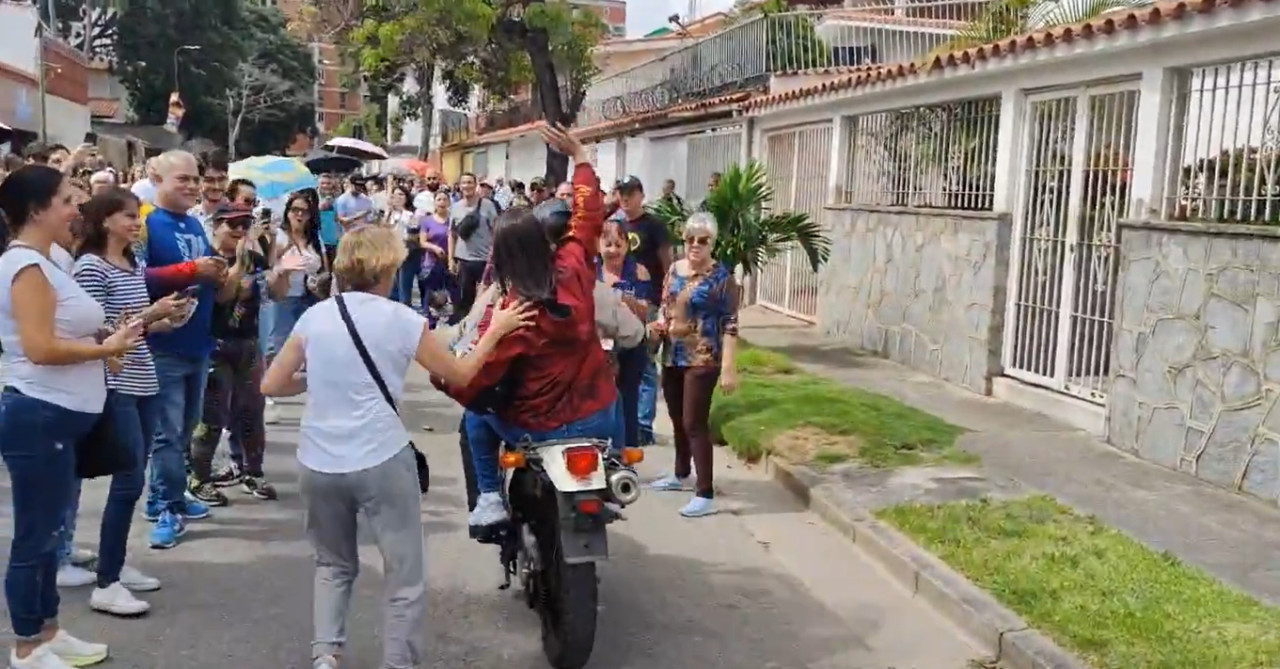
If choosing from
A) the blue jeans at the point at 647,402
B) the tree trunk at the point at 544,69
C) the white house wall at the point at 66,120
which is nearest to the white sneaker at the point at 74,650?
the blue jeans at the point at 647,402

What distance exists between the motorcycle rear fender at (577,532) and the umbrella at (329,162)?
63.3 ft

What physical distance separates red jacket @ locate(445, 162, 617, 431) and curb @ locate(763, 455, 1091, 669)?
5.89 ft

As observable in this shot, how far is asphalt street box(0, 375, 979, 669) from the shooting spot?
4.58 m

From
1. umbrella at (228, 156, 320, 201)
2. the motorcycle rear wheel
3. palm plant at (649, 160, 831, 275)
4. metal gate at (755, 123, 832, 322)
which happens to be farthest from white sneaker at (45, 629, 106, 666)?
metal gate at (755, 123, 832, 322)

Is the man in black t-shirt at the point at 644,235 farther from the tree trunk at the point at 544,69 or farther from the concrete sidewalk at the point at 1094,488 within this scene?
the tree trunk at the point at 544,69

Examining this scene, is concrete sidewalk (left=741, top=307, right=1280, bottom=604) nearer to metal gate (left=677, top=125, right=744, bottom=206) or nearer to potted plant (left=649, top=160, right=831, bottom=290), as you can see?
potted plant (left=649, top=160, right=831, bottom=290)

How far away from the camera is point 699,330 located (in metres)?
6.46

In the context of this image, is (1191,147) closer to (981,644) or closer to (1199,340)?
(1199,340)

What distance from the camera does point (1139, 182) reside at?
8.09 meters

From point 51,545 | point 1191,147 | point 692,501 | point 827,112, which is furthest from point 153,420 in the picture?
point 827,112

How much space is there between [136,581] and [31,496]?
45.3 inches

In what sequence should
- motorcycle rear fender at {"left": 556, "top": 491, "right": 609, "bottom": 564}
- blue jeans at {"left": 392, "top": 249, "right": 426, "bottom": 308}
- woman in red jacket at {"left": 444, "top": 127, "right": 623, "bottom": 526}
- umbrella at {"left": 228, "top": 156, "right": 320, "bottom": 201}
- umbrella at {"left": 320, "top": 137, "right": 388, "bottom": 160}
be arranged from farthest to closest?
umbrella at {"left": 320, "top": 137, "right": 388, "bottom": 160}
blue jeans at {"left": 392, "top": 249, "right": 426, "bottom": 308}
umbrella at {"left": 228, "top": 156, "right": 320, "bottom": 201}
woman in red jacket at {"left": 444, "top": 127, "right": 623, "bottom": 526}
motorcycle rear fender at {"left": 556, "top": 491, "right": 609, "bottom": 564}

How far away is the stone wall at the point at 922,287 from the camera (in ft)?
32.6

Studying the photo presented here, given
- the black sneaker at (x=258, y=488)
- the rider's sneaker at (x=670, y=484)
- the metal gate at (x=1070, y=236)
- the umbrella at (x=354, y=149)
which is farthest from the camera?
the umbrella at (x=354, y=149)
